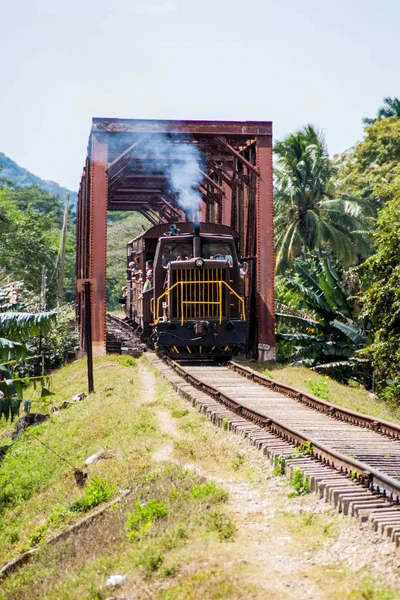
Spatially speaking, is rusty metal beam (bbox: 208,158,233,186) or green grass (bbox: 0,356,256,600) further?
rusty metal beam (bbox: 208,158,233,186)

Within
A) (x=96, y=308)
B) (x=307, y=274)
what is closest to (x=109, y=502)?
(x=96, y=308)

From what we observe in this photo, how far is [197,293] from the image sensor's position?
747 inches

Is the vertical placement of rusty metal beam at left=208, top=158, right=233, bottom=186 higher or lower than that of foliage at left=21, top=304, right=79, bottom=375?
higher

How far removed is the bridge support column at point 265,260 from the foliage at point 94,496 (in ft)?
42.2

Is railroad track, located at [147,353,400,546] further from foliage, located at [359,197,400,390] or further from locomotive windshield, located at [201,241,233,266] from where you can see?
foliage, located at [359,197,400,390]

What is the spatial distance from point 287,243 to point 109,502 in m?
30.1

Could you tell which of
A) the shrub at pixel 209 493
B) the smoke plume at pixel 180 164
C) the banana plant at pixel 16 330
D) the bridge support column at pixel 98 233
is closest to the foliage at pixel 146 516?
the shrub at pixel 209 493

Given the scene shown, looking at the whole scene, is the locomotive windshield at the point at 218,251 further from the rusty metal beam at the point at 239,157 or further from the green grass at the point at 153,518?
the green grass at the point at 153,518

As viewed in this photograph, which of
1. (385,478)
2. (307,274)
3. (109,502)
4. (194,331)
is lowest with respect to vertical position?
(109,502)

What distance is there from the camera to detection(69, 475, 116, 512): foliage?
30.0 ft

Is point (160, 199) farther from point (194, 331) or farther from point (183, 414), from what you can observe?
point (183, 414)

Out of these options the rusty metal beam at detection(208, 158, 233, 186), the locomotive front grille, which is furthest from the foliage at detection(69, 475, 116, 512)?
the rusty metal beam at detection(208, 158, 233, 186)

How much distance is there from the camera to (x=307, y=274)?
2288cm

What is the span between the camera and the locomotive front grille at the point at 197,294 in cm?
1886
